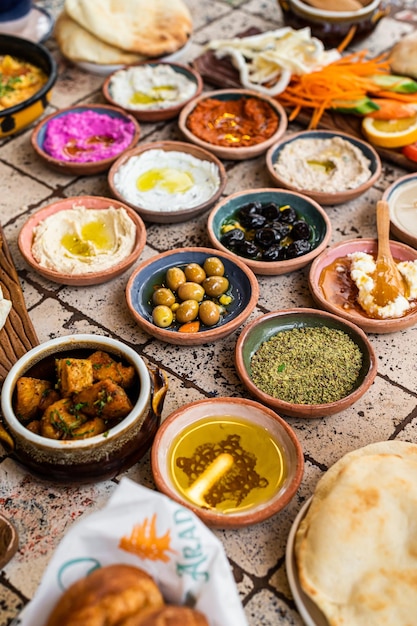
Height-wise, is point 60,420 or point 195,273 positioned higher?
point 60,420

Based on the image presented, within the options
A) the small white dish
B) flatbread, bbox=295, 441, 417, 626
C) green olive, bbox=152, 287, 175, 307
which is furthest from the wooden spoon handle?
the small white dish

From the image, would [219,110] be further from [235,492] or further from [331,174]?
[235,492]

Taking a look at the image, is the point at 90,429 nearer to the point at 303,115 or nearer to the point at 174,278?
the point at 174,278

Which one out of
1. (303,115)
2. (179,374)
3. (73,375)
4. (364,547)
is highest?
(73,375)

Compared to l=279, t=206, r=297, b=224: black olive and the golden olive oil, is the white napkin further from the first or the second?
l=279, t=206, r=297, b=224: black olive

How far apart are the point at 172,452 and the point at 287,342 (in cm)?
75

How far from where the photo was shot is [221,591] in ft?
Result: 6.46

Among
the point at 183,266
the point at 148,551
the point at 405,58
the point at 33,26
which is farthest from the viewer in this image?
the point at 33,26

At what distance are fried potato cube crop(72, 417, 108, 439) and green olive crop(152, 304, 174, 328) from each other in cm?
67

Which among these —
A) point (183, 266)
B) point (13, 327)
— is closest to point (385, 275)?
point (183, 266)

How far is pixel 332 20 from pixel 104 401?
11.1 feet

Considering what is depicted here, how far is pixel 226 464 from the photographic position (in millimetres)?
2555

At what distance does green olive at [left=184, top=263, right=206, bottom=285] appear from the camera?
324 cm

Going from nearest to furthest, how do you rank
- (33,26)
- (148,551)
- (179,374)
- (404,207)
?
(148,551), (179,374), (404,207), (33,26)
